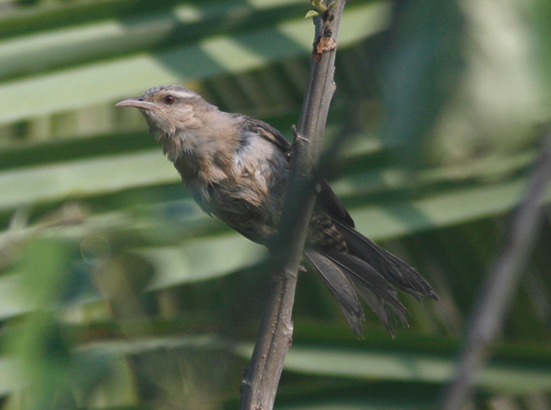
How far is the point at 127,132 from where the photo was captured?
321cm

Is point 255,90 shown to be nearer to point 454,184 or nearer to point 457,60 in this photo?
point 454,184

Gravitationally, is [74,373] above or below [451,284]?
below

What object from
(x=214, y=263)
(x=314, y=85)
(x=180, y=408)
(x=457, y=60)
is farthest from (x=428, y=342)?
(x=457, y=60)

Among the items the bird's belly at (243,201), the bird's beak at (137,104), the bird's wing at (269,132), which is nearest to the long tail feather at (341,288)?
the bird's belly at (243,201)

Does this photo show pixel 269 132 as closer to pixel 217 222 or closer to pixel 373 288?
pixel 217 222

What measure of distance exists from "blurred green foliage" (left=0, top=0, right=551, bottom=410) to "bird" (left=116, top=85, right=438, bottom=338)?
0.52 ft

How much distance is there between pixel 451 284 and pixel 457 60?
3582mm

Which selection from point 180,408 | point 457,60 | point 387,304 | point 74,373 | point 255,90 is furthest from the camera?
point 255,90

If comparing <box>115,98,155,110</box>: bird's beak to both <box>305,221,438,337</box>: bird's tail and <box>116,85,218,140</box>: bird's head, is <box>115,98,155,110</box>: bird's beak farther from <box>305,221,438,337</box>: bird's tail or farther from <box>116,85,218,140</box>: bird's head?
<box>305,221,438,337</box>: bird's tail

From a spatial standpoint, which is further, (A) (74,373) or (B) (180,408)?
(A) (74,373)

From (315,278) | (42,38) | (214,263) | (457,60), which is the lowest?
(457,60)

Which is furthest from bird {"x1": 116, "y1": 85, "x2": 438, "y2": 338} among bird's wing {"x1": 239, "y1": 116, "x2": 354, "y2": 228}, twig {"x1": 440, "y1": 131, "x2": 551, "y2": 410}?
twig {"x1": 440, "y1": 131, "x2": 551, "y2": 410}

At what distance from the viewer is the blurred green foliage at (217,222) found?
53cm

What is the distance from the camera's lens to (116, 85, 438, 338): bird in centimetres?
→ 288
